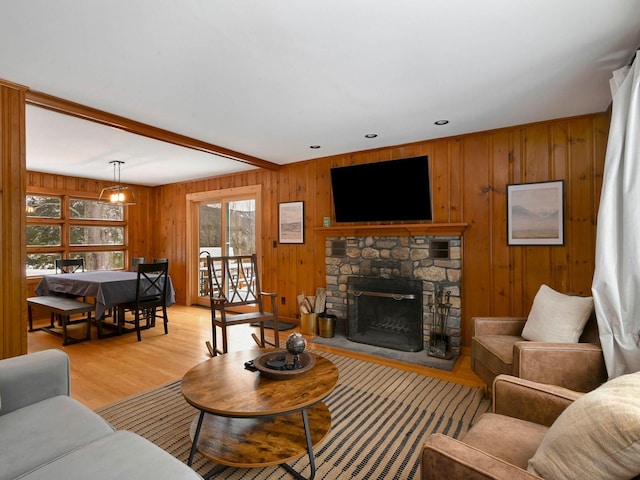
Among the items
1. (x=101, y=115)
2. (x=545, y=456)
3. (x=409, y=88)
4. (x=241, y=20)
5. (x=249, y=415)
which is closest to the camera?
(x=545, y=456)

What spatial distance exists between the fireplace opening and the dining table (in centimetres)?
268

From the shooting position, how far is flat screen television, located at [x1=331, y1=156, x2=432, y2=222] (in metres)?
3.79

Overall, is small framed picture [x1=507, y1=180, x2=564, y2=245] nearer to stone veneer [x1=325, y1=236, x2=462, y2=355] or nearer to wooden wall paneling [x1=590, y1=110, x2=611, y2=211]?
wooden wall paneling [x1=590, y1=110, x2=611, y2=211]

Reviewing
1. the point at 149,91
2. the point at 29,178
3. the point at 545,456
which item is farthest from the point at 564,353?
the point at 29,178

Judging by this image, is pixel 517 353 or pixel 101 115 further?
pixel 101 115

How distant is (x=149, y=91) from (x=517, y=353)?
10.5 ft

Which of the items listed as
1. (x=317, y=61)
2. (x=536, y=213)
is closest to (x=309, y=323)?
(x=536, y=213)

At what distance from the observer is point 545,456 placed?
3.33 feet

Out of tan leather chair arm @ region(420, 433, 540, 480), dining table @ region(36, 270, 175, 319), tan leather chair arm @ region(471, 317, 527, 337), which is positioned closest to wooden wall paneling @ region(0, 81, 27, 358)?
dining table @ region(36, 270, 175, 319)

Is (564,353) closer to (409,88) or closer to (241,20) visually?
(409,88)

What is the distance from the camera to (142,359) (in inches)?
139

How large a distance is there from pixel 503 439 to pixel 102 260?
276 inches

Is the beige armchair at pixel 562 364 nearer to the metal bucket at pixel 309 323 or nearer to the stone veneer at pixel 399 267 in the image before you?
the stone veneer at pixel 399 267

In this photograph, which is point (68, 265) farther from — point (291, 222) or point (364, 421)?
point (364, 421)
